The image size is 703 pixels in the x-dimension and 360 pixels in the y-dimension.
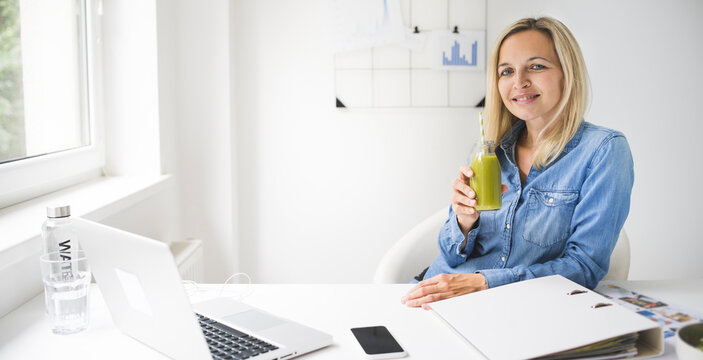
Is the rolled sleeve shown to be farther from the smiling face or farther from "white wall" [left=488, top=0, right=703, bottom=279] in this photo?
"white wall" [left=488, top=0, right=703, bottom=279]

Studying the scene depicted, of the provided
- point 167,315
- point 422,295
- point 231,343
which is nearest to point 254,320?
point 231,343

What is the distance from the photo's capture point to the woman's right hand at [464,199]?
1548mm

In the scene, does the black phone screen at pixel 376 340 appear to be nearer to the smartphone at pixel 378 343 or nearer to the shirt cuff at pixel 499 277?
the smartphone at pixel 378 343

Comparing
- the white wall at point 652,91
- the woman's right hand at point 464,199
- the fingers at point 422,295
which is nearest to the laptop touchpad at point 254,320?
the fingers at point 422,295

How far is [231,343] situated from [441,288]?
1.68 ft

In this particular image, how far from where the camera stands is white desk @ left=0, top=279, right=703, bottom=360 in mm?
1085

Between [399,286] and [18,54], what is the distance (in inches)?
47.9

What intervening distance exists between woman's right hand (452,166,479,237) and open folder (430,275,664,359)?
0.33 m

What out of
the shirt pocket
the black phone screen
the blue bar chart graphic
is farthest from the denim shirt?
the blue bar chart graphic

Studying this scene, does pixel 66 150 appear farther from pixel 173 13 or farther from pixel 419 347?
pixel 419 347

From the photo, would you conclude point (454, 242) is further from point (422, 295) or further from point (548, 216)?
point (422, 295)

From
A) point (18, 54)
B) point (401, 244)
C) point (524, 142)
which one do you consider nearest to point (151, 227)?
point (18, 54)

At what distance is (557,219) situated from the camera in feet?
5.23

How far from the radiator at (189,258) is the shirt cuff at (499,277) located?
112 cm
